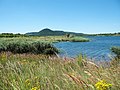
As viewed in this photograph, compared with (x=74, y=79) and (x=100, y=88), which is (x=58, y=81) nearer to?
(x=74, y=79)

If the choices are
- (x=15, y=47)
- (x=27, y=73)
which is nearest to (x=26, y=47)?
(x=15, y=47)

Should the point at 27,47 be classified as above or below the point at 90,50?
above

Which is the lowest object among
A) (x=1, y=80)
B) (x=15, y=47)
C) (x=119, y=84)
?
(x=15, y=47)

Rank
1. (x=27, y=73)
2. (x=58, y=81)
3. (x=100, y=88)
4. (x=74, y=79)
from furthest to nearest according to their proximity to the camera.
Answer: (x=27, y=73)
(x=58, y=81)
(x=74, y=79)
(x=100, y=88)

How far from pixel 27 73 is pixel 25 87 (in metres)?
1.18

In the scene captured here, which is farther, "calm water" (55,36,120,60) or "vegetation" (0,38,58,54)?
"vegetation" (0,38,58,54)

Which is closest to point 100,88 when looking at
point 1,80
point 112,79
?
point 112,79

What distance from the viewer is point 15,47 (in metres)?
21.4

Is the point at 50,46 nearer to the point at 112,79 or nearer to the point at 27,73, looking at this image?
the point at 27,73

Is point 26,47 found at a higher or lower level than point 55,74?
lower

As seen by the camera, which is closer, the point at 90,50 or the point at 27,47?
the point at 27,47

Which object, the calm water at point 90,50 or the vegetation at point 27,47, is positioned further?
the vegetation at point 27,47

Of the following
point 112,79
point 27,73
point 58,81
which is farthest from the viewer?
point 27,73

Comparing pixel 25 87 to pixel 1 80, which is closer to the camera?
pixel 25 87
